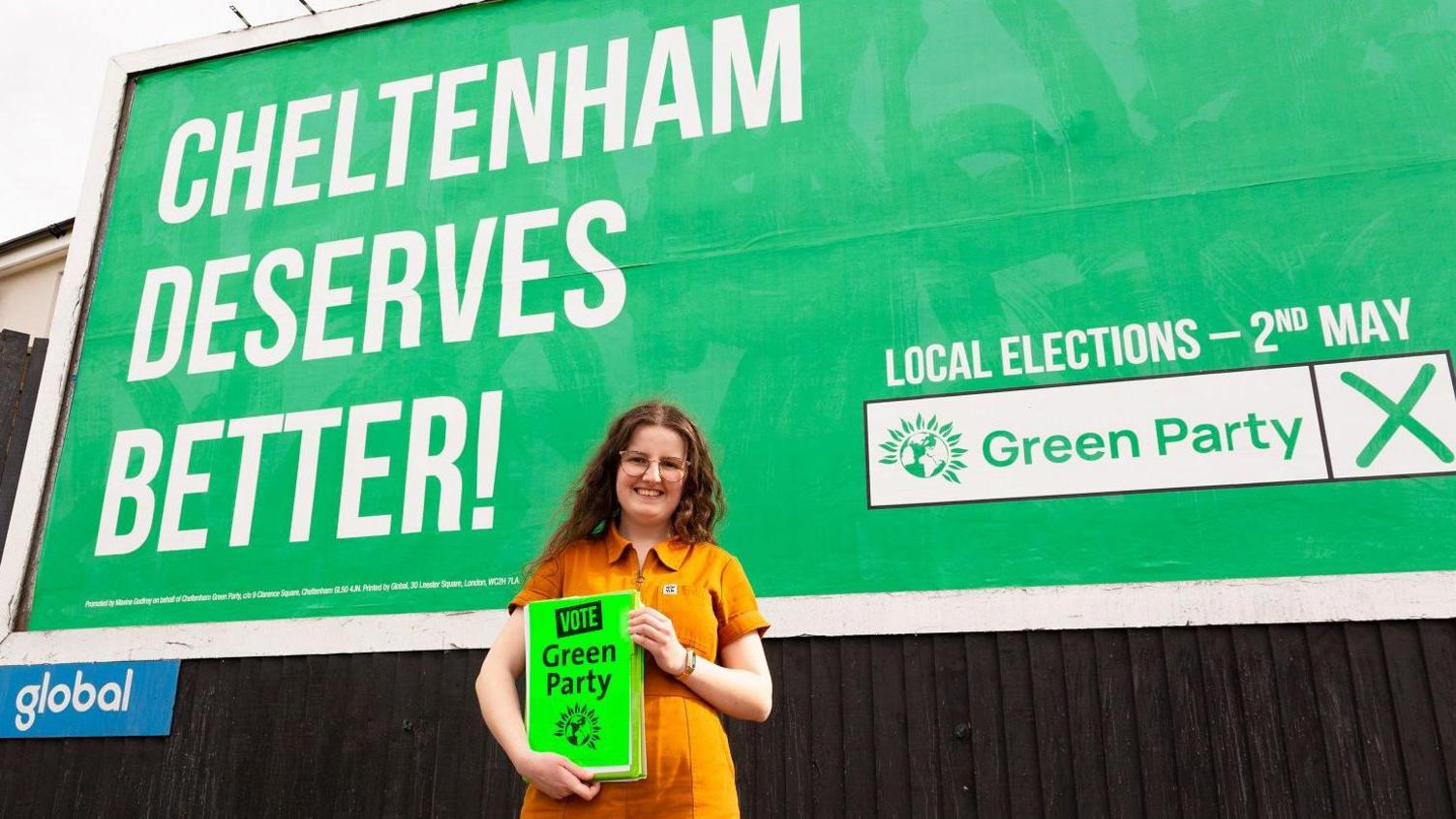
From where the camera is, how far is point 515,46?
5.82 m

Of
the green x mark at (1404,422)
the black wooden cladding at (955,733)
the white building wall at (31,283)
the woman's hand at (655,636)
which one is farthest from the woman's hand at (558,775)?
the white building wall at (31,283)

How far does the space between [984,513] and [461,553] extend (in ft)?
7.04

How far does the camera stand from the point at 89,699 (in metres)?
5.07

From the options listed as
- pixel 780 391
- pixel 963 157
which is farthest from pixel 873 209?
pixel 780 391

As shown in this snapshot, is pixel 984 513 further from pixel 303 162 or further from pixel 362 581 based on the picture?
pixel 303 162

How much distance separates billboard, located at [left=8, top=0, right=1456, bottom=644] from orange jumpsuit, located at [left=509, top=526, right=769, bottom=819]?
2.20 metres

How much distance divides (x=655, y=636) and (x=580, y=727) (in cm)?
20

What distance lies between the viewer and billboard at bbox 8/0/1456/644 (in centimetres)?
423

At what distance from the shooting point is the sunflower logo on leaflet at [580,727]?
1.99m

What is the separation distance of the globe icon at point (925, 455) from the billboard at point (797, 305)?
0.01m

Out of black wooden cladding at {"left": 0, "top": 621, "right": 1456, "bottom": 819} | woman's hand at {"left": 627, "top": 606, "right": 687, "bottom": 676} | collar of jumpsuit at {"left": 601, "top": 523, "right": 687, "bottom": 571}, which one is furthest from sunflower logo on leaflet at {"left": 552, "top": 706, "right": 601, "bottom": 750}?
black wooden cladding at {"left": 0, "top": 621, "right": 1456, "bottom": 819}

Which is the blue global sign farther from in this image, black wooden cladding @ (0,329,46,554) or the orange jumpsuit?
the orange jumpsuit

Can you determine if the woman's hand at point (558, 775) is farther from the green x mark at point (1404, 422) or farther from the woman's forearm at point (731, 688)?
the green x mark at point (1404, 422)

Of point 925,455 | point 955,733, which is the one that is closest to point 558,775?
point 955,733
